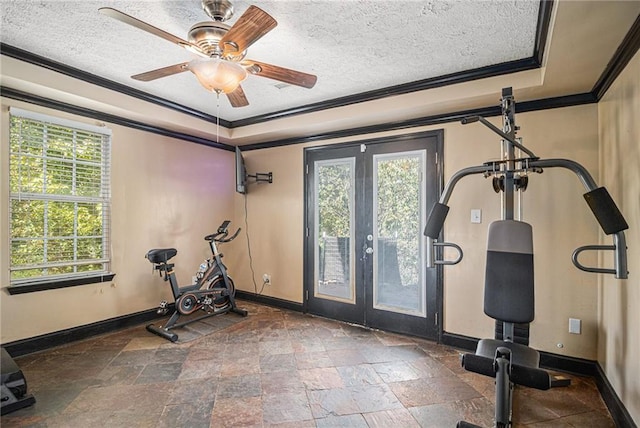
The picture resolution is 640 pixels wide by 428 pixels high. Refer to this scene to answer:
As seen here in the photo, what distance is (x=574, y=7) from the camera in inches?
61.9

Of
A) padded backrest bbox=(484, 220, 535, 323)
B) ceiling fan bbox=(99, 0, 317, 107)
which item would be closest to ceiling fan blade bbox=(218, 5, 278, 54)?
ceiling fan bbox=(99, 0, 317, 107)

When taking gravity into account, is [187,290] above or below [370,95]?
below

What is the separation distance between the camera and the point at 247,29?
166cm

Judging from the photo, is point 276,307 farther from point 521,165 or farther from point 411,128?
point 521,165

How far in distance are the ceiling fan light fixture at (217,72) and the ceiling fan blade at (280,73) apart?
3.5 inches

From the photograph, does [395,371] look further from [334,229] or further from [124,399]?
[124,399]

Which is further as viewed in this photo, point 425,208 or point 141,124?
point 141,124

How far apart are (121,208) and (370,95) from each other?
119 inches

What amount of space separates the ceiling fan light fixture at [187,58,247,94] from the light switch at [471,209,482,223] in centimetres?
244

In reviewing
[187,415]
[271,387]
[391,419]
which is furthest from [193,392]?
[391,419]

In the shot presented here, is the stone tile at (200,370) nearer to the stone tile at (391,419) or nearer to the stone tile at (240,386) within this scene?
the stone tile at (240,386)

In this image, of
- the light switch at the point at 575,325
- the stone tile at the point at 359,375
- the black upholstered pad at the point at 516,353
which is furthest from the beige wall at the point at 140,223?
the light switch at the point at 575,325

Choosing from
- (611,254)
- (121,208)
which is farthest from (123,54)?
(611,254)

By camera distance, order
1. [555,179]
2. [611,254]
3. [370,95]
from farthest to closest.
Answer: [370,95] < [555,179] < [611,254]
